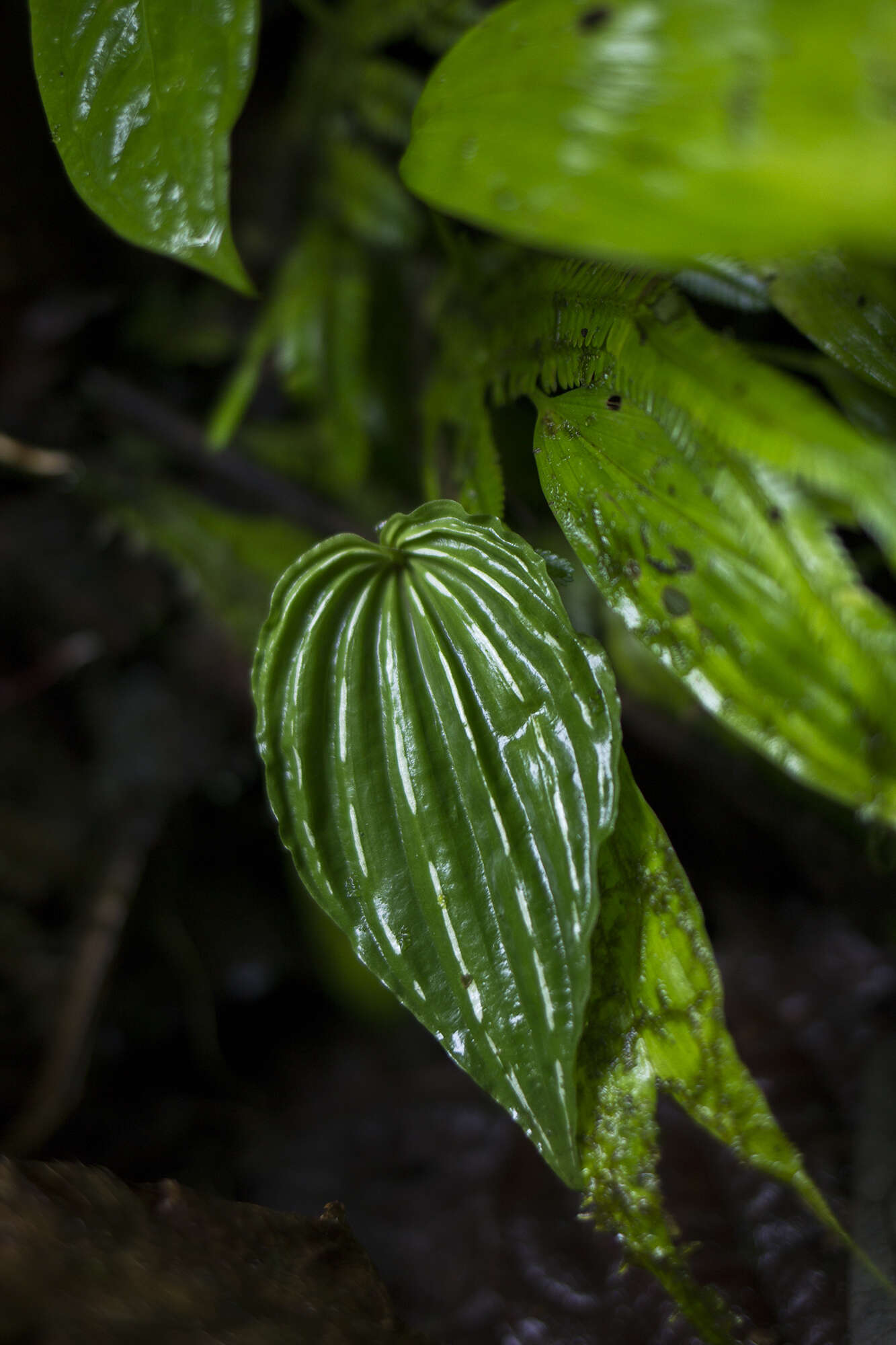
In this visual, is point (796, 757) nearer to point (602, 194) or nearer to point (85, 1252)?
point (602, 194)

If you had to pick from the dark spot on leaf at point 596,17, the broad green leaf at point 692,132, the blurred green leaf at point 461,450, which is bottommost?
the blurred green leaf at point 461,450

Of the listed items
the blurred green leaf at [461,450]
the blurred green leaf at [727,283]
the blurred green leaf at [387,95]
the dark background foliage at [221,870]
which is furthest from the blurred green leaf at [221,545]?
the blurred green leaf at [727,283]

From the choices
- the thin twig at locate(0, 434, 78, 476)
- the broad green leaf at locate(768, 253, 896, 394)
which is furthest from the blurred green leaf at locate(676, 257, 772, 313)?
the thin twig at locate(0, 434, 78, 476)

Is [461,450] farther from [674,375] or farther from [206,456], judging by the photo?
[206,456]

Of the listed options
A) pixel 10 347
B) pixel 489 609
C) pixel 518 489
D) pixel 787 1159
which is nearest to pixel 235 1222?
pixel 787 1159

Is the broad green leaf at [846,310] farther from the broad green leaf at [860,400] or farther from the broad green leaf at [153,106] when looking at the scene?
the broad green leaf at [153,106]

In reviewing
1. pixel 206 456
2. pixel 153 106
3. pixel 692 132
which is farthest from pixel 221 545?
pixel 692 132

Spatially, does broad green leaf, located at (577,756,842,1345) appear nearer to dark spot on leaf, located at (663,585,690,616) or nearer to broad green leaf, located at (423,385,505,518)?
dark spot on leaf, located at (663,585,690,616)
